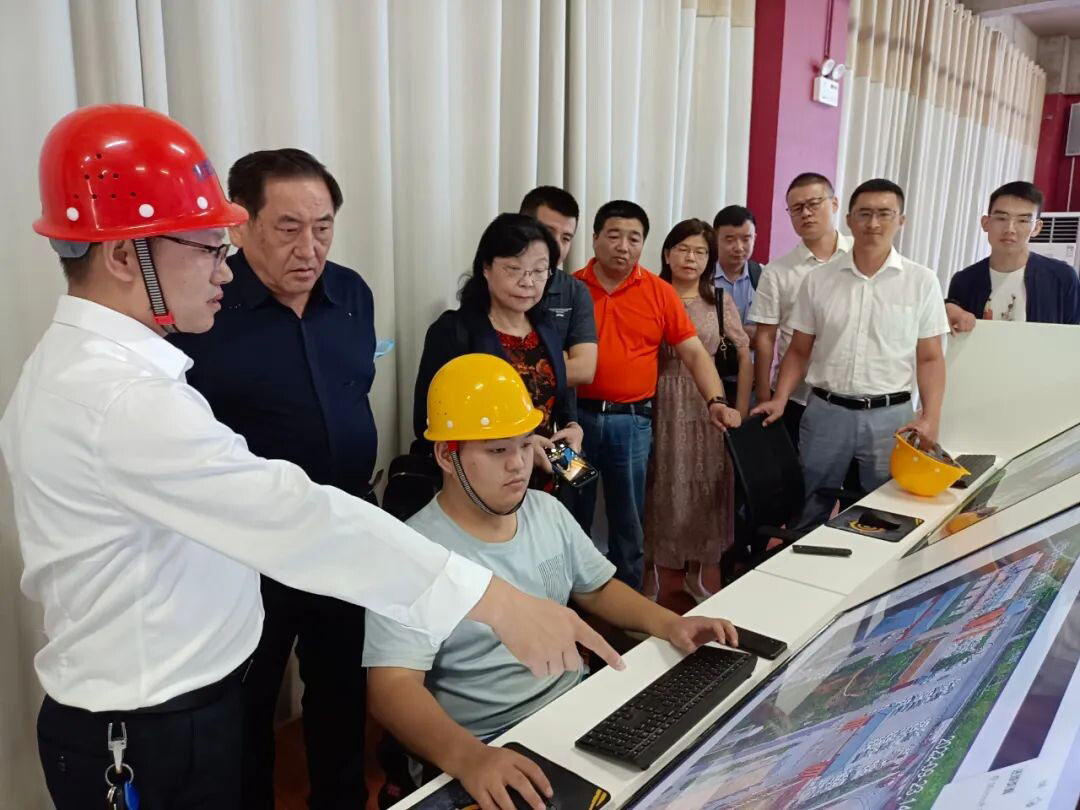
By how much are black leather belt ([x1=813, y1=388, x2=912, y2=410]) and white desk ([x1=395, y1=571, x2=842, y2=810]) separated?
39.2 inches

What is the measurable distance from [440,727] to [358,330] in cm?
90

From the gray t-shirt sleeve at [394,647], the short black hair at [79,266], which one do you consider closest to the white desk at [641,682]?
the gray t-shirt sleeve at [394,647]

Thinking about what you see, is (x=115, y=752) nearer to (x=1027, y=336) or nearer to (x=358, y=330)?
(x=358, y=330)

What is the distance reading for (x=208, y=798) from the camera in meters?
1.03

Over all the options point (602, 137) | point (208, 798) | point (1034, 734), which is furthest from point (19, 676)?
point (602, 137)

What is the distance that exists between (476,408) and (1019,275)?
251 cm

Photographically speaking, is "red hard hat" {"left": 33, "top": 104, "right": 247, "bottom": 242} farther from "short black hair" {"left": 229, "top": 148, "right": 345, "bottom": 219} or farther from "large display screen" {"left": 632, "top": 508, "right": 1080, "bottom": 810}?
"large display screen" {"left": 632, "top": 508, "right": 1080, "bottom": 810}

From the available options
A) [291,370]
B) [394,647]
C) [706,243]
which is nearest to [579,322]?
[706,243]

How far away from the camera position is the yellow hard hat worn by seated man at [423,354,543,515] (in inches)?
49.7

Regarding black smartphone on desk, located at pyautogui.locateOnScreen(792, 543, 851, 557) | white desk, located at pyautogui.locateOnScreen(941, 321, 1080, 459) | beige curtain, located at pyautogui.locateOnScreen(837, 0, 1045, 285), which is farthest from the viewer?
beige curtain, located at pyautogui.locateOnScreen(837, 0, 1045, 285)

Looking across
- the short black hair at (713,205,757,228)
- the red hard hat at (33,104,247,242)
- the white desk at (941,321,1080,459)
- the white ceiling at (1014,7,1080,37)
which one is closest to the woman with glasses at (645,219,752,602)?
the short black hair at (713,205,757,228)

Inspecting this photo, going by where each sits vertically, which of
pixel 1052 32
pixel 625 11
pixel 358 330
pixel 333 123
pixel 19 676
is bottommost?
pixel 19 676

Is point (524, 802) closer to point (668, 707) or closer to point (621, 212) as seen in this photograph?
point (668, 707)

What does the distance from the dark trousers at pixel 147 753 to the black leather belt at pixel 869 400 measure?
6.49 feet
